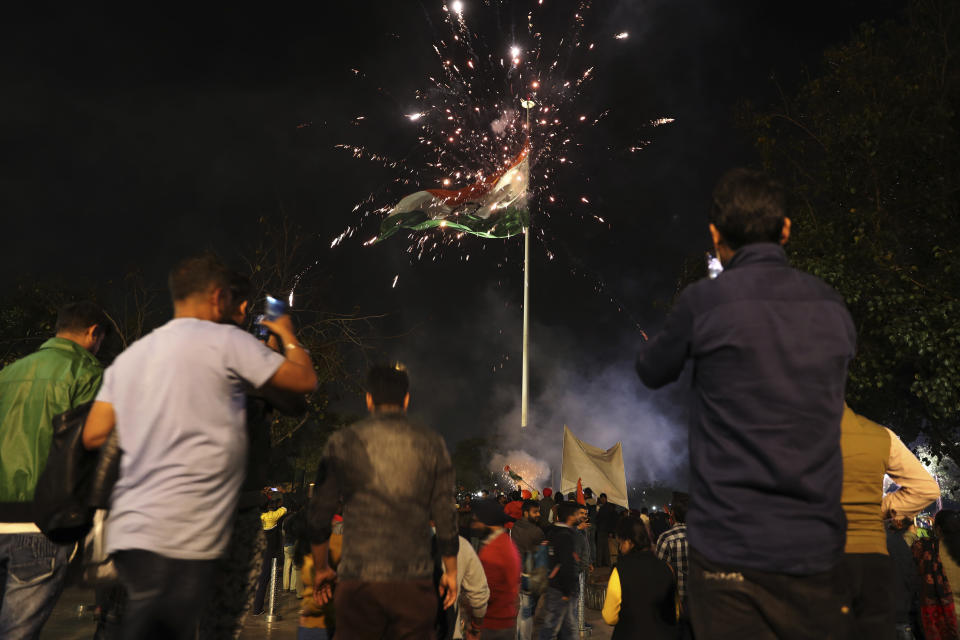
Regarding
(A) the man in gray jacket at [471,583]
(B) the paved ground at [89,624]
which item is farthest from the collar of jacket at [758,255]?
(B) the paved ground at [89,624]

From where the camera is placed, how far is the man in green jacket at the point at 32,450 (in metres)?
3.87

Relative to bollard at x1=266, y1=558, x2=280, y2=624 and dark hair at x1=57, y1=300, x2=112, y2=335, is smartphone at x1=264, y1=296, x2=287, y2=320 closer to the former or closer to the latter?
dark hair at x1=57, y1=300, x2=112, y2=335

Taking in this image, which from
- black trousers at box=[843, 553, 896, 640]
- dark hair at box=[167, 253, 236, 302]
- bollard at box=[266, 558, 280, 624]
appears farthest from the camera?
bollard at box=[266, 558, 280, 624]

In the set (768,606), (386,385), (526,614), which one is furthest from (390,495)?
(526,614)

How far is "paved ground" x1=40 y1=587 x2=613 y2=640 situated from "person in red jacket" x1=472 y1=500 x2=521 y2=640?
462 centimetres

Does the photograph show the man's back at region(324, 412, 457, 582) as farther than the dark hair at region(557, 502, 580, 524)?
No

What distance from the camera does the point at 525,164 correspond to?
2241 centimetres

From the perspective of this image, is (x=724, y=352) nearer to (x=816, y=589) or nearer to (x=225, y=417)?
(x=816, y=589)

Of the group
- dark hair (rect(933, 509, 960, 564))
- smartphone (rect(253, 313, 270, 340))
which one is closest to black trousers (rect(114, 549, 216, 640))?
smartphone (rect(253, 313, 270, 340))

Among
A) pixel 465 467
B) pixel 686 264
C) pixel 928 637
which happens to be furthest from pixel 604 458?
pixel 465 467

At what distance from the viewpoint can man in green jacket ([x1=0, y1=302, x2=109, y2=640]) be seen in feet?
12.7

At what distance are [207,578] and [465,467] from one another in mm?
89353

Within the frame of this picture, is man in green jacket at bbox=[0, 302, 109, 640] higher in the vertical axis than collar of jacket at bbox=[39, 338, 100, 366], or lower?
lower

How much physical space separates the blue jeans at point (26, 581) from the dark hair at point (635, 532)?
160 inches
